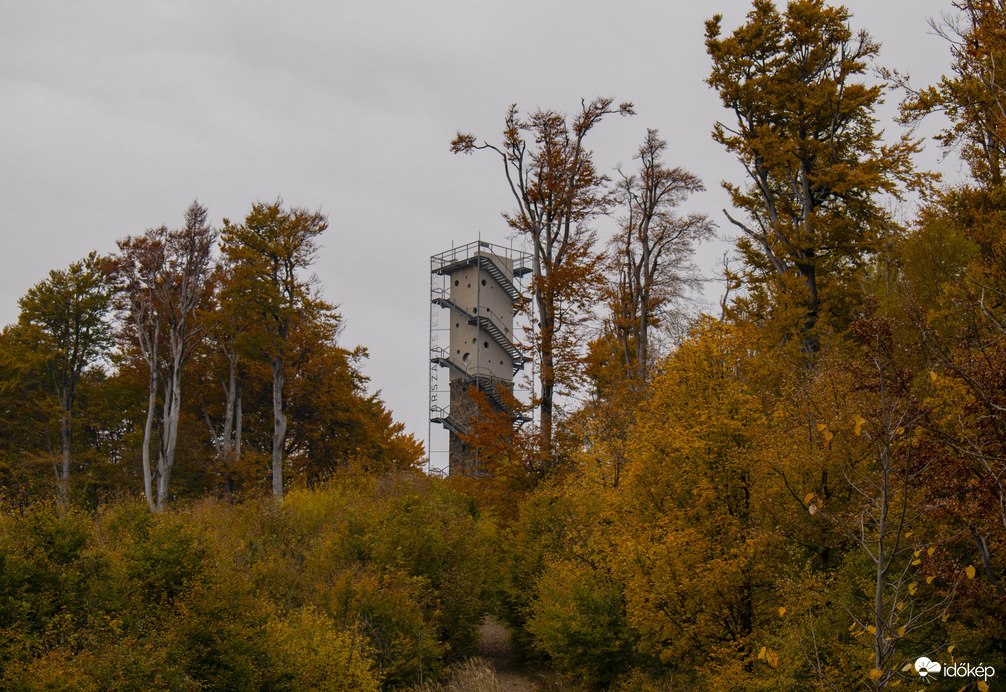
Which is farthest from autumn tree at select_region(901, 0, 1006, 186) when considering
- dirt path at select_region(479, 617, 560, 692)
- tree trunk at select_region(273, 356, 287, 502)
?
tree trunk at select_region(273, 356, 287, 502)

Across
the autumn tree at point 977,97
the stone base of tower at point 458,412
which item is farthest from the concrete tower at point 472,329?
the autumn tree at point 977,97

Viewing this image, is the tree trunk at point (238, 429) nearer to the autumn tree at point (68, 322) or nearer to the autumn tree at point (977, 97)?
the autumn tree at point (68, 322)

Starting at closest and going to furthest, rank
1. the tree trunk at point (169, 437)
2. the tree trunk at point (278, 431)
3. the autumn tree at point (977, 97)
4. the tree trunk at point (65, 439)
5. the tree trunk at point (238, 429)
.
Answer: the autumn tree at point (977, 97) → the tree trunk at point (169, 437) → the tree trunk at point (278, 431) → the tree trunk at point (65, 439) → the tree trunk at point (238, 429)

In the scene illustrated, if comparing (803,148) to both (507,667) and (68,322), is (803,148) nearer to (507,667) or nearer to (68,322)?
(507,667)

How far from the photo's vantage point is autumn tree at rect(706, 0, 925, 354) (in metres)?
24.7

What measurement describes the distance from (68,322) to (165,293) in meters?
6.13

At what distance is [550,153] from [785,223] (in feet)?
25.7

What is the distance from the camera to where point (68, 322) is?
117ft

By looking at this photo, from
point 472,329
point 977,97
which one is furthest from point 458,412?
point 977,97

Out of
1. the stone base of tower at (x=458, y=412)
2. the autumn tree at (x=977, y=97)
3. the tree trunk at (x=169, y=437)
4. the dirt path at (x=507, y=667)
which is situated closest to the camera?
the autumn tree at (x=977, y=97)

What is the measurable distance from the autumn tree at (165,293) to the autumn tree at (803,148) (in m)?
21.1

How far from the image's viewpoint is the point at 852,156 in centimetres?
2698

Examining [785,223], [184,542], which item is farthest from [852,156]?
[184,542]

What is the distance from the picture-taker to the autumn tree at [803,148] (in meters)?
24.7
